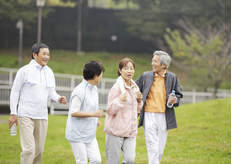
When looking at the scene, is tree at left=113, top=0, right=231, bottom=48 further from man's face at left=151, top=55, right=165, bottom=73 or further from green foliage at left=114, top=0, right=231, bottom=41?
man's face at left=151, top=55, right=165, bottom=73

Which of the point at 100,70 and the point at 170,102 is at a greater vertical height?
the point at 100,70

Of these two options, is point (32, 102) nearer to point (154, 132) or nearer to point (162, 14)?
point (154, 132)

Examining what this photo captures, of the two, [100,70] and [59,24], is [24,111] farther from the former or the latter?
[59,24]

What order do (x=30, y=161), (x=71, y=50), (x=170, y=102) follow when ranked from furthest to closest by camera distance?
1. (x=71, y=50)
2. (x=170, y=102)
3. (x=30, y=161)

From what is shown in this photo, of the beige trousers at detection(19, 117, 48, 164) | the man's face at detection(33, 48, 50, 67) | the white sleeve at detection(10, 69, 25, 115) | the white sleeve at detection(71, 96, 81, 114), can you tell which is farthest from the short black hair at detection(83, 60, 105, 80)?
the beige trousers at detection(19, 117, 48, 164)

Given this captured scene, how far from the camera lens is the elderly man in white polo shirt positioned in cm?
409

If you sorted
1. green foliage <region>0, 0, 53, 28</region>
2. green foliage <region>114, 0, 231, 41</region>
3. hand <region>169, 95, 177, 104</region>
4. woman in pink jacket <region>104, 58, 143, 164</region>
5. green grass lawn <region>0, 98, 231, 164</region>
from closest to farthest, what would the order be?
woman in pink jacket <region>104, 58, 143, 164</region>
hand <region>169, 95, 177, 104</region>
green grass lawn <region>0, 98, 231, 164</region>
green foliage <region>0, 0, 53, 28</region>
green foliage <region>114, 0, 231, 41</region>

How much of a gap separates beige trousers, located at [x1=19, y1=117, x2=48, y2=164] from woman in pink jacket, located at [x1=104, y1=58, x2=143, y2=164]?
3.27 feet

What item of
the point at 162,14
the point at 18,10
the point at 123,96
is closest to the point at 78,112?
the point at 123,96

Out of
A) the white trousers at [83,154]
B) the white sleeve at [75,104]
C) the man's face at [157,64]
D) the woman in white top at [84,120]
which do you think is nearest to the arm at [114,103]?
the woman in white top at [84,120]

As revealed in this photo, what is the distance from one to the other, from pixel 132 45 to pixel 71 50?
22.2 feet

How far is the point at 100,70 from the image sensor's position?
3.78 m

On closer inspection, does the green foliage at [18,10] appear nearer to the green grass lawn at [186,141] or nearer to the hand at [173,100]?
the green grass lawn at [186,141]

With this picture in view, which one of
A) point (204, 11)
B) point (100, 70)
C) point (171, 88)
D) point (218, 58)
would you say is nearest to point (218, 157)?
point (171, 88)
